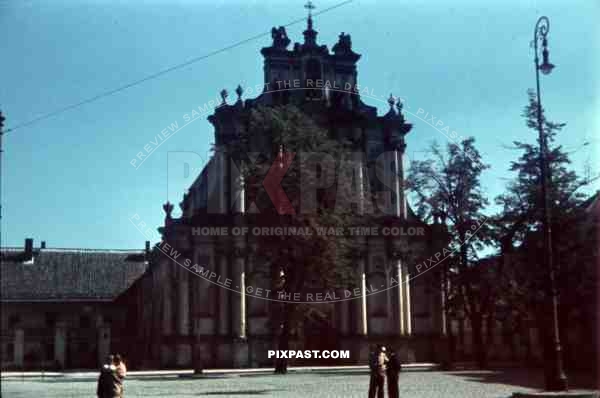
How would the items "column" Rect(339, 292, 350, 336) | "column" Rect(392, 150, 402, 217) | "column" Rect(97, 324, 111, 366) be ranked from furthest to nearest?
"column" Rect(97, 324, 111, 366), "column" Rect(392, 150, 402, 217), "column" Rect(339, 292, 350, 336)

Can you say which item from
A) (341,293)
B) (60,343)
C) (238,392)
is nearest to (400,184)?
(341,293)

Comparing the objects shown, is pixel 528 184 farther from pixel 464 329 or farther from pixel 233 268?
pixel 464 329

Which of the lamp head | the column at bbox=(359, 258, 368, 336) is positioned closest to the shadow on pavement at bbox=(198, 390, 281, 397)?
the lamp head

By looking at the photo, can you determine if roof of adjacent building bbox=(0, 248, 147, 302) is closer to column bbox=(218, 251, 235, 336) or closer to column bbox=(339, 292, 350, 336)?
column bbox=(218, 251, 235, 336)

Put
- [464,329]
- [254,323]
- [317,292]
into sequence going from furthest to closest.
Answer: [464,329], [254,323], [317,292]

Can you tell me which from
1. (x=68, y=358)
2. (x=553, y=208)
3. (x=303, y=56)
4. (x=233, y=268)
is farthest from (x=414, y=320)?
(x=68, y=358)

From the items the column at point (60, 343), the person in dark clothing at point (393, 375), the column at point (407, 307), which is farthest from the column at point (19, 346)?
the person in dark clothing at point (393, 375)

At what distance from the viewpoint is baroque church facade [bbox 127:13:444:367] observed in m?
46.6

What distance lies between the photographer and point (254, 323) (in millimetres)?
47219

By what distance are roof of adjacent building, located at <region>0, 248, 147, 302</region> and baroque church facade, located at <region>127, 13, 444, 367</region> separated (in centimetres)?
641

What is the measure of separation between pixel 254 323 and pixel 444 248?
1300 centimetres

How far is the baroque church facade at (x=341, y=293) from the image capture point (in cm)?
4659

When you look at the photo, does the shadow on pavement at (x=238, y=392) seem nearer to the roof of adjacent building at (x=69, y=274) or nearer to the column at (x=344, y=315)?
the roof of adjacent building at (x=69, y=274)

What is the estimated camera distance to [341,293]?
46.6m
